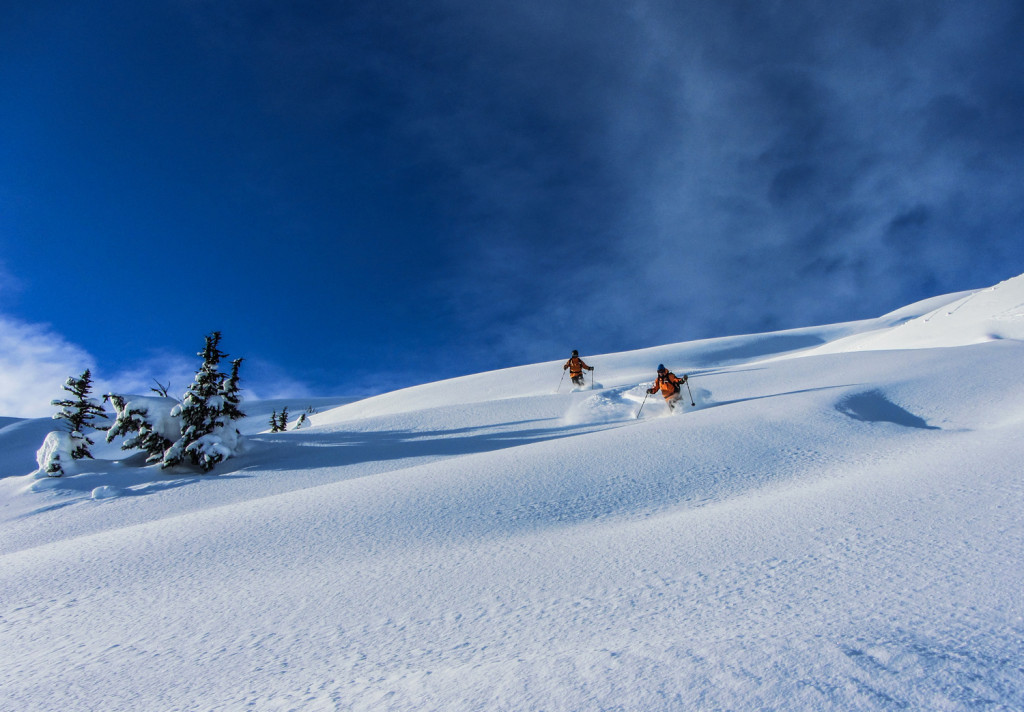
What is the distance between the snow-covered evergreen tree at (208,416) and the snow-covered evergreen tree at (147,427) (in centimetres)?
46

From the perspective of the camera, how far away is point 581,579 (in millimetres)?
3662

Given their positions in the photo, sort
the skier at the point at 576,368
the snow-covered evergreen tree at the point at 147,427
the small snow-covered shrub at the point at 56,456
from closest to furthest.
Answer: the small snow-covered shrub at the point at 56,456 → the snow-covered evergreen tree at the point at 147,427 → the skier at the point at 576,368

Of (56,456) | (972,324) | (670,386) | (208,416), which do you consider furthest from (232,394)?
(972,324)

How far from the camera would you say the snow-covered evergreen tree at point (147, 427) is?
12.2 m

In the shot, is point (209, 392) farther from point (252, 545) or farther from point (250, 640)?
point (250, 640)

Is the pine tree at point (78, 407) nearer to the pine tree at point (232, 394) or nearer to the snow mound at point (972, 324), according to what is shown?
the pine tree at point (232, 394)

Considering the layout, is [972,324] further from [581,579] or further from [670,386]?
[581,579]

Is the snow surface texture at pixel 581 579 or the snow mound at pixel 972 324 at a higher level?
the snow mound at pixel 972 324

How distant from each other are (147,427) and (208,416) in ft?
5.33

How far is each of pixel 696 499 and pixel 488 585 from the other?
296 cm

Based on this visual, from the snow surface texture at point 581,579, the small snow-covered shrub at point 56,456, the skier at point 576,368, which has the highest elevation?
the skier at point 576,368

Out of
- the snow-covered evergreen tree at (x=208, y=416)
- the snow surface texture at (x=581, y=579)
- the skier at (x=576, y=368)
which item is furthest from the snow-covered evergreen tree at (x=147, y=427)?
the skier at (x=576, y=368)

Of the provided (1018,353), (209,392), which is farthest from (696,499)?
(1018,353)

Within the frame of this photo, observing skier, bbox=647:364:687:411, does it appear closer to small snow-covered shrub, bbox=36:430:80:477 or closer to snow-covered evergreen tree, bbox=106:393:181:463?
snow-covered evergreen tree, bbox=106:393:181:463
